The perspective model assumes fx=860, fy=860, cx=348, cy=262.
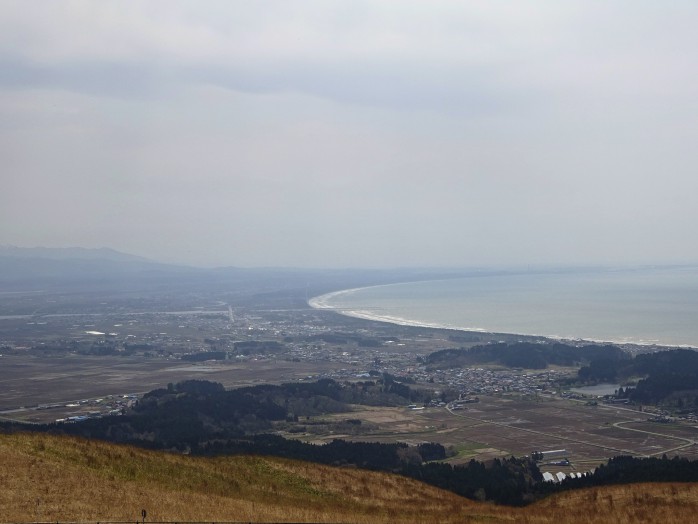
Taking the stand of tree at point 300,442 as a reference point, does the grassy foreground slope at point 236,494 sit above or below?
above

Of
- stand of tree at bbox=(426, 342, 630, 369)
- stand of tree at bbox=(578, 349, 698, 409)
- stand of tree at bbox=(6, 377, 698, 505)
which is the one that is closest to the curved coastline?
stand of tree at bbox=(426, 342, 630, 369)

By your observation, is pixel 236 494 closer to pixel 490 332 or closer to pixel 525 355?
pixel 525 355

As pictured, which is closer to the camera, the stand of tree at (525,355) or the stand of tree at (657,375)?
the stand of tree at (657,375)

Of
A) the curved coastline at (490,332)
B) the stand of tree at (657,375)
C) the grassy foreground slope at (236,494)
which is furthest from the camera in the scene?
the curved coastline at (490,332)

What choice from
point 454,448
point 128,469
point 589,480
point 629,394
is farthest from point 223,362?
point 128,469

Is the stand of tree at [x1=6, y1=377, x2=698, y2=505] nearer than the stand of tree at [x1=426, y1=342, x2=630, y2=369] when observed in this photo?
Yes

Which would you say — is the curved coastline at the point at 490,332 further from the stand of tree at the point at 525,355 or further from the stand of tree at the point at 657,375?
the stand of tree at the point at 657,375

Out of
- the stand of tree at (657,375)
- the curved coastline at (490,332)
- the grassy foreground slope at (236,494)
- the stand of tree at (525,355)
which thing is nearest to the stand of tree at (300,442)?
the grassy foreground slope at (236,494)

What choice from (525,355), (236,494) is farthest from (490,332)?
(236,494)

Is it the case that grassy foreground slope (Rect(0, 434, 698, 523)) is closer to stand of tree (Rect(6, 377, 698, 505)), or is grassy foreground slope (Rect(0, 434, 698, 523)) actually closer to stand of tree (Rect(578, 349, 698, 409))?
stand of tree (Rect(6, 377, 698, 505))
